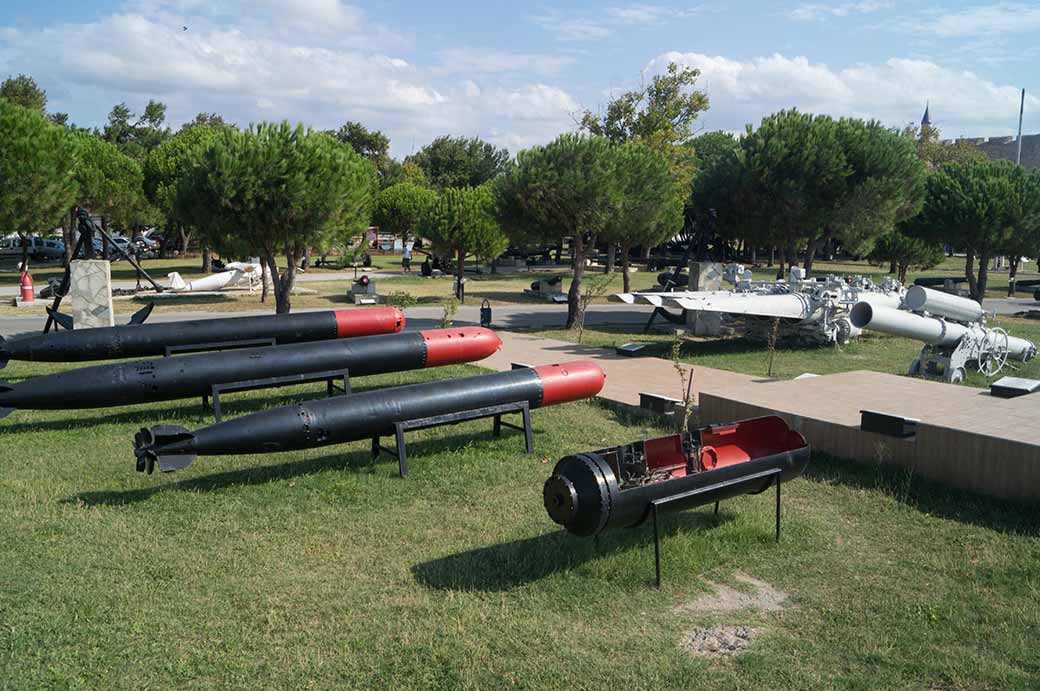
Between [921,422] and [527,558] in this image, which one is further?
[921,422]

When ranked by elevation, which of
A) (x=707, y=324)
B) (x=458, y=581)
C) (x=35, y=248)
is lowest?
(x=458, y=581)

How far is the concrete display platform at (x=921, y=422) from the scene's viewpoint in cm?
820

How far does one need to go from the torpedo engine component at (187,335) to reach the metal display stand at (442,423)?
3.95 m

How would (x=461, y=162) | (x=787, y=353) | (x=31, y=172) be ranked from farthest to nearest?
(x=461, y=162) → (x=31, y=172) → (x=787, y=353)

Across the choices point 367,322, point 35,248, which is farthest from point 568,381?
point 35,248

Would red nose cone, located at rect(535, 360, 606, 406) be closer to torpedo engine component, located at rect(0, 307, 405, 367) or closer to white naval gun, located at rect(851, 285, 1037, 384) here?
torpedo engine component, located at rect(0, 307, 405, 367)

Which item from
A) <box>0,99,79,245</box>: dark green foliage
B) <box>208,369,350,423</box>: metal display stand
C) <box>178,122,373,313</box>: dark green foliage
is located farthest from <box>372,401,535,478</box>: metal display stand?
<box>0,99,79,245</box>: dark green foliage

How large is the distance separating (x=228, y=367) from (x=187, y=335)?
1985 millimetres

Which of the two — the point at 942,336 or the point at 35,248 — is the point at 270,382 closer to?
the point at 942,336

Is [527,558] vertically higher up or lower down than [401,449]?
lower down

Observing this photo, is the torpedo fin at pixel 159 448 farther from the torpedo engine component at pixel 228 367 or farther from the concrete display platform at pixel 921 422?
the concrete display platform at pixel 921 422

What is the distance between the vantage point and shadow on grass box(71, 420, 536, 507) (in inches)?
334

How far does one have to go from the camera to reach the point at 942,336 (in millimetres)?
15781

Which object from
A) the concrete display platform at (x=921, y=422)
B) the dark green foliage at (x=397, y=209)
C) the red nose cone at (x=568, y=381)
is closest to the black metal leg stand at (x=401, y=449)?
the red nose cone at (x=568, y=381)
